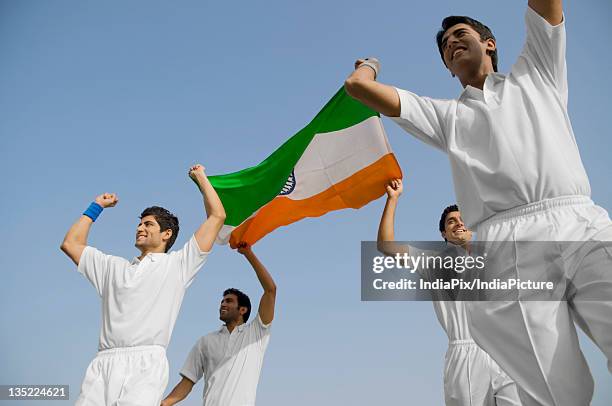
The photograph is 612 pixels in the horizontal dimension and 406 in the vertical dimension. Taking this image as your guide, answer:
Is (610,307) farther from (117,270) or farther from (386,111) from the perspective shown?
(117,270)

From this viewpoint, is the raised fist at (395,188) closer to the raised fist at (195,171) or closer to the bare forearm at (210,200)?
the bare forearm at (210,200)

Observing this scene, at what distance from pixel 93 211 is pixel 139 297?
1.52 m

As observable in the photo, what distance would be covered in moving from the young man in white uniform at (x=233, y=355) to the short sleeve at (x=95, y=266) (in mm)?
2430

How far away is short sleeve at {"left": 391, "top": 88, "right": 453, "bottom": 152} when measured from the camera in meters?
3.09

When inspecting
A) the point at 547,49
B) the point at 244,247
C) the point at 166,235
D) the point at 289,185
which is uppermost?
the point at 289,185

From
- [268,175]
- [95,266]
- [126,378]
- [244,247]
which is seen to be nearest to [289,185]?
[268,175]

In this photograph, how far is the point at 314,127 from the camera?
7.48 meters

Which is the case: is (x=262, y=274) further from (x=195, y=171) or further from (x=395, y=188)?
(x=395, y=188)

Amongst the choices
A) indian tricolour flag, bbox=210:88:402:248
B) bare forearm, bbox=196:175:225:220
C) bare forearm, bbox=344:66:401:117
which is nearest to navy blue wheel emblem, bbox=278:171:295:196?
indian tricolour flag, bbox=210:88:402:248

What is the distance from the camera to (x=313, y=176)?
7.45m

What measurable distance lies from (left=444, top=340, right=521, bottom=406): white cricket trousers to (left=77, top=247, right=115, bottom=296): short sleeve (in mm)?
3624

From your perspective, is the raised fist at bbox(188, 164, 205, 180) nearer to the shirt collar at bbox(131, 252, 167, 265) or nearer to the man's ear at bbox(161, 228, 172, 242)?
the man's ear at bbox(161, 228, 172, 242)

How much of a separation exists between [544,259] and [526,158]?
482 millimetres

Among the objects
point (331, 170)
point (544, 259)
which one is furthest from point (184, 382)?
point (544, 259)
